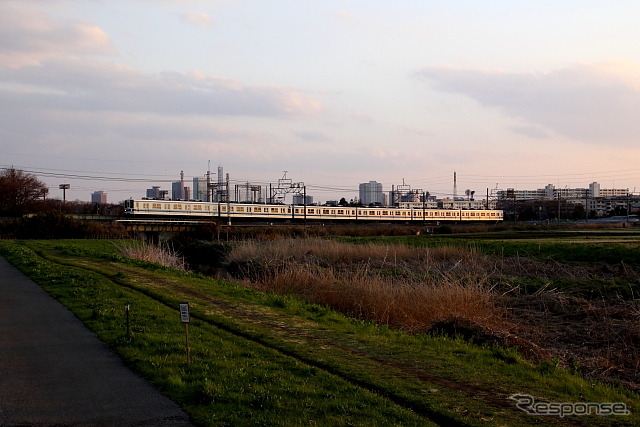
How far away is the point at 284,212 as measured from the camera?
302 feet

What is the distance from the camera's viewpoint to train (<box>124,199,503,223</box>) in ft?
258

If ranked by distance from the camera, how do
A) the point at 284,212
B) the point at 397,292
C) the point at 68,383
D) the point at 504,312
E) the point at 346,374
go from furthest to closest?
1. the point at 284,212
2. the point at 397,292
3. the point at 504,312
4. the point at 346,374
5. the point at 68,383

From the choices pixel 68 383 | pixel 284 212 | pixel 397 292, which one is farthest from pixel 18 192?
pixel 68 383

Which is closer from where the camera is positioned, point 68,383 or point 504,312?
point 68,383

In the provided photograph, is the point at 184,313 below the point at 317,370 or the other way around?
the other way around

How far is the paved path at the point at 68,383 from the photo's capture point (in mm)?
7344

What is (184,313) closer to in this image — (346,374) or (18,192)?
(346,374)

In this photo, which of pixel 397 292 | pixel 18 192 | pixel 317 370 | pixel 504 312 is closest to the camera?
pixel 317 370

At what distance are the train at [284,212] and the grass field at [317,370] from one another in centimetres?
6318

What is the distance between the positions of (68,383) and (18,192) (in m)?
79.1

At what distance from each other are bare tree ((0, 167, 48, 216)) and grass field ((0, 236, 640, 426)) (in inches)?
2712

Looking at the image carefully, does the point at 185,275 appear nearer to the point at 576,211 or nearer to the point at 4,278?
the point at 4,278

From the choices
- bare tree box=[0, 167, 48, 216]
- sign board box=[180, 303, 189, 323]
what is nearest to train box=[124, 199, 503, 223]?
bare tree box=[0, 167, 48, 216]

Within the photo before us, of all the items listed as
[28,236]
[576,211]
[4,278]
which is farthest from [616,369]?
[576,211]
